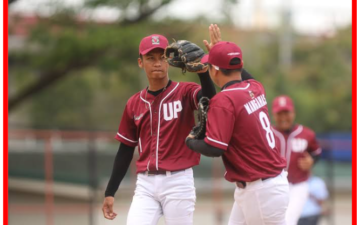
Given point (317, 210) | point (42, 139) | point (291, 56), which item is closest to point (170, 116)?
point (317, 210)

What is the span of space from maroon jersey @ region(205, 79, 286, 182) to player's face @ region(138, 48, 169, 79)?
75 centimetres

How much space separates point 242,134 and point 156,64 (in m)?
1.07

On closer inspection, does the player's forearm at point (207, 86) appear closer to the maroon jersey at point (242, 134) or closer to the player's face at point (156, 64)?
the maroon jersey at point (242, 134)

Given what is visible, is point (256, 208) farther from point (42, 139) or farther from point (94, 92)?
point (94, 92)

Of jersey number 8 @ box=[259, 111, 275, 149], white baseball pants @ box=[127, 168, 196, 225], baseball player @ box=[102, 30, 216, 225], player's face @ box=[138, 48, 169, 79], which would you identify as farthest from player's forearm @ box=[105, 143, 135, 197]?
jersey number 8 @ box=[259, 111, 275, 149]

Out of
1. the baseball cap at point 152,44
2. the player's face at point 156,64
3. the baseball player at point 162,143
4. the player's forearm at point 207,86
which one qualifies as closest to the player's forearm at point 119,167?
the baseball player at point 162,143

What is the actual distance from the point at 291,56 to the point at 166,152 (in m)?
27.4

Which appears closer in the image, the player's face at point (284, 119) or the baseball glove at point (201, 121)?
the baseball glove at point (201, 121)

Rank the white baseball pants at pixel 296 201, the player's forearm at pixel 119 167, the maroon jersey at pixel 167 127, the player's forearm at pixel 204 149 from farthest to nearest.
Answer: the white baseball pants at pixel 296 201
the player's forearm at pixel 119 167
the maroon jersey at pixel 167 127
the player's forearm at pixel 204 149

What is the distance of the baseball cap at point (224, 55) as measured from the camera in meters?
4.46

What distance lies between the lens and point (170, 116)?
497 centimetres

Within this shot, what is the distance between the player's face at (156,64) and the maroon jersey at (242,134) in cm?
75

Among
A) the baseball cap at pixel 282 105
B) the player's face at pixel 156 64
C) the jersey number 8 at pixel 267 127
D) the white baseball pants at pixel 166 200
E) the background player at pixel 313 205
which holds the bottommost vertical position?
the background player at pixel 313 205

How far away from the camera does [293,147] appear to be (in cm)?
741
